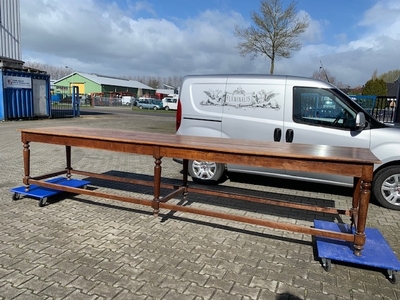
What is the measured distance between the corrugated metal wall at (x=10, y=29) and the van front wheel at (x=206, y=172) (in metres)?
22.7

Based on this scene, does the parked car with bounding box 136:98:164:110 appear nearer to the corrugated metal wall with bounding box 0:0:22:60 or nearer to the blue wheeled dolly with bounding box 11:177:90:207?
the corrugated metal wall with bounding box 0:0:22:60

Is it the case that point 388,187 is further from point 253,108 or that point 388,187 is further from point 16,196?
point 16,196

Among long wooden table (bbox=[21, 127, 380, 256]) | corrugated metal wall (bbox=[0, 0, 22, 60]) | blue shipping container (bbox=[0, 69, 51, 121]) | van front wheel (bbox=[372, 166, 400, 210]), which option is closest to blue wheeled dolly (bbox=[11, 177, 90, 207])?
long wooden table (bbox=[21, 127, 380, 256])

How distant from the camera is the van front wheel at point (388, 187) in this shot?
517 centimetres

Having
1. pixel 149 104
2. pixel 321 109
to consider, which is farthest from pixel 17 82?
pixel 149 104

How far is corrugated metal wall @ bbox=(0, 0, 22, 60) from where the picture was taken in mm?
22703

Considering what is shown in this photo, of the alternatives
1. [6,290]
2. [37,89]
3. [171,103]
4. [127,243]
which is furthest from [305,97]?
[171,103]

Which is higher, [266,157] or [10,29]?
[10,29]

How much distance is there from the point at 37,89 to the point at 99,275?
1907cm

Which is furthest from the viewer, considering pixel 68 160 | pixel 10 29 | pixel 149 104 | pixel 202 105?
pixel 149 104

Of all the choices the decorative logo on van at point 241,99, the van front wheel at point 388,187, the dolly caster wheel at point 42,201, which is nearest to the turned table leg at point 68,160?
the dolly caster wheel at point 42,201

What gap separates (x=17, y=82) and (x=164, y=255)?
18.1m

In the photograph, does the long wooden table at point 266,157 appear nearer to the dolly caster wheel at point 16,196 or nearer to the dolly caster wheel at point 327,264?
the dolly caster wheel at point 327,264

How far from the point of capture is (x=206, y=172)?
6.32m
